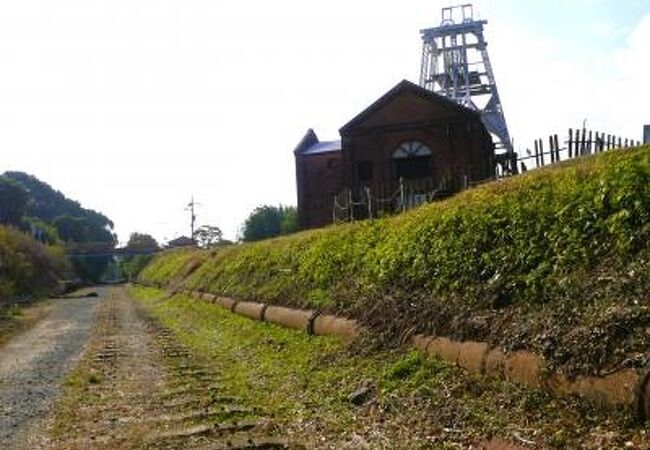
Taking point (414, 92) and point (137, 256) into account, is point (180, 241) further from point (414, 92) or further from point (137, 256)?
point (414, 92)

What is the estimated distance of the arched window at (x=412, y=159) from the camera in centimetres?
4422

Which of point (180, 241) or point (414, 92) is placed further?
point (180, 241)

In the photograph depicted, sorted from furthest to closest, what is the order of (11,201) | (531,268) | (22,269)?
(11,201) < (22,269) < (531,268)

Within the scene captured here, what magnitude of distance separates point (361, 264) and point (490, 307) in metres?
6.37

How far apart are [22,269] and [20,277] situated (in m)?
1.31

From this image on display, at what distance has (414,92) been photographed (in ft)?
144

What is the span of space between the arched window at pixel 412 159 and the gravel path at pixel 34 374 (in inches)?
810

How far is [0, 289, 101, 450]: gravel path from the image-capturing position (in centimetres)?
1021

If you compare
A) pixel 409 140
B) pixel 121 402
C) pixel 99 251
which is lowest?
pixel 121 402

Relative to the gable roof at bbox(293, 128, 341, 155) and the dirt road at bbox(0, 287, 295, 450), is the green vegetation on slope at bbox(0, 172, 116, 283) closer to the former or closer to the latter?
the gable roof at bbox(293, 128, 341, 155)

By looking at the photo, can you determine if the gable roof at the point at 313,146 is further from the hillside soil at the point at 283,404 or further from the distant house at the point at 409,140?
the hillside soil at the point at 283,404

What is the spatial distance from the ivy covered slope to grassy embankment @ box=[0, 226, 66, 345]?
19322mm

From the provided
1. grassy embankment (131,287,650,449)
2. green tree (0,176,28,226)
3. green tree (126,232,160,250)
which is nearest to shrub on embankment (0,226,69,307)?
green tree (0,176,28,226)

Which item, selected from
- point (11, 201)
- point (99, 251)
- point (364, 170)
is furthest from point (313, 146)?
point (11, 201)
